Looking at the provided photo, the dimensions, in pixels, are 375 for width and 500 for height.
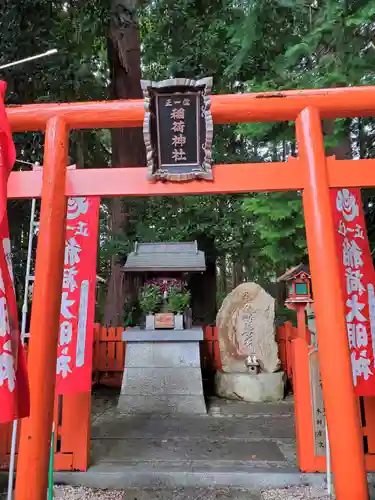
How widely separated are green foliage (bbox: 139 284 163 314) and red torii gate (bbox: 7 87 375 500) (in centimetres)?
480

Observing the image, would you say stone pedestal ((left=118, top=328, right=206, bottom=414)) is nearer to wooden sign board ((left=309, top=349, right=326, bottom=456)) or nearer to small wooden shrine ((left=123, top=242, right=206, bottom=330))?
small wooden shrine ((left=123, top=242, right=206, bottom=330))

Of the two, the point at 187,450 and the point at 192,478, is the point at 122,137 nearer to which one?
the point at 187,450

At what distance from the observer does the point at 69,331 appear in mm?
4395

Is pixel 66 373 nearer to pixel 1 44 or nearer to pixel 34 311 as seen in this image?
pixel 34 311

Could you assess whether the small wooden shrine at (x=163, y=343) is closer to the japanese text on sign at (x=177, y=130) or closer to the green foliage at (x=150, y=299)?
the green foliage at (x=150, y=299)

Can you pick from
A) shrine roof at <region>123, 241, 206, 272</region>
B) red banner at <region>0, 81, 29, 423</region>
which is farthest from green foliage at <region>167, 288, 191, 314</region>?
red banner at <region>0, 81, 29, 423</region>

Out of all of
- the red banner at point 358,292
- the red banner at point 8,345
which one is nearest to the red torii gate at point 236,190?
the red banner at point 8,345

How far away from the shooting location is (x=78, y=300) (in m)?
4.52

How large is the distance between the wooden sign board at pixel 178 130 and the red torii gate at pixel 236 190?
0.11 metres

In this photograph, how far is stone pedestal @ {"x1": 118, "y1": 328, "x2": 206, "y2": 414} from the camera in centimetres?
696

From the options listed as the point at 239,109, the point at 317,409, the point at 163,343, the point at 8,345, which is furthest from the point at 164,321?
the point at 8,345

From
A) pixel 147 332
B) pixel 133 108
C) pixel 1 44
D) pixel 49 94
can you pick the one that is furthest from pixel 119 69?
pixel 133 108

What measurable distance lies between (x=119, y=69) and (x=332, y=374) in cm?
952

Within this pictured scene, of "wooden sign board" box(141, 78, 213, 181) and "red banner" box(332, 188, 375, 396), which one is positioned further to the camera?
"red banner" box(332, 188, 375, 396)
